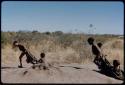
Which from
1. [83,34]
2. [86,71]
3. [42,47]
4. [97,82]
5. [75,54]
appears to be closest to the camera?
[97,82]

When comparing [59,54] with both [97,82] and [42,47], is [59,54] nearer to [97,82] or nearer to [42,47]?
[42,47]

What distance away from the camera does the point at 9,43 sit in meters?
21.9

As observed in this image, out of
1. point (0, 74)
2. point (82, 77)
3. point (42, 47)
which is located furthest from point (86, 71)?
point (42, 47)

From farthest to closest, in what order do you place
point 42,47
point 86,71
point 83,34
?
point 83,34 < point 42,47 < point 86,71

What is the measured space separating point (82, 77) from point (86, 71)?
1.70 feet

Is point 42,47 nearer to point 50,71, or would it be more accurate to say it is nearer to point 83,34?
point 83,34

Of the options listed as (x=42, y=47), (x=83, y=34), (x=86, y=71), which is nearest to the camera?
(x=86, y=71)

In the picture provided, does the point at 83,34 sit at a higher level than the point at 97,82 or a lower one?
higher

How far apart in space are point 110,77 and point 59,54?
8.97 metres

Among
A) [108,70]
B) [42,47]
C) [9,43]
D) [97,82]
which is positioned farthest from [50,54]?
[97,82]

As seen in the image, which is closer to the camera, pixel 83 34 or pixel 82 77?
pixel 82 77

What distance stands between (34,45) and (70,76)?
39.6 feet

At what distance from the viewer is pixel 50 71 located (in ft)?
30.8

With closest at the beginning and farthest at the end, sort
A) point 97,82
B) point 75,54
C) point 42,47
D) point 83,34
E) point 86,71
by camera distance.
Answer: point 97,82 → point 86,71 → point 75,54 → point 42,47 → point 83,34
